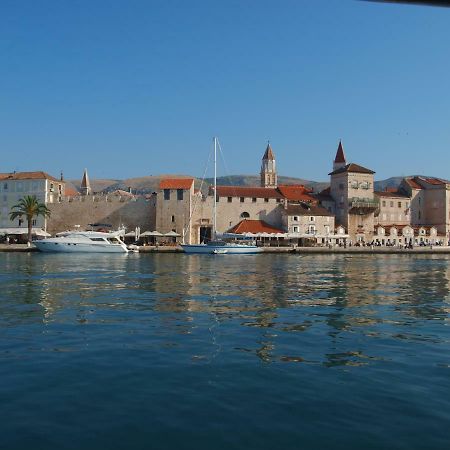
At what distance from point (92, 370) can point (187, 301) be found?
328 inches

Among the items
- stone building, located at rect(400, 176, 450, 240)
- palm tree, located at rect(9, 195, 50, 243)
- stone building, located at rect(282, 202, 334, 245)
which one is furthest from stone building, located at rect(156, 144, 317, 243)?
stone building, located at rect(400, 176, 450, 240)

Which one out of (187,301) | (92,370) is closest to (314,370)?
(92,370)

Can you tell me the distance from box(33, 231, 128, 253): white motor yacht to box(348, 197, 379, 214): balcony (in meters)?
31.9

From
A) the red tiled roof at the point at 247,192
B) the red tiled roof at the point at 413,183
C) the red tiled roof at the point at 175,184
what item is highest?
the red tiled roof at the point at 413,183

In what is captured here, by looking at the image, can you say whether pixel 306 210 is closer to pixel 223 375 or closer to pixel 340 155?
pixel 340 155

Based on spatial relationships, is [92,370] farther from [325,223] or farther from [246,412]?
[325,223]

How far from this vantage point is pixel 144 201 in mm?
69562

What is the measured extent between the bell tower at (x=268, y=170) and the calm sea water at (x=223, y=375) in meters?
77.4

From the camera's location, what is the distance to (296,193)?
7181cm

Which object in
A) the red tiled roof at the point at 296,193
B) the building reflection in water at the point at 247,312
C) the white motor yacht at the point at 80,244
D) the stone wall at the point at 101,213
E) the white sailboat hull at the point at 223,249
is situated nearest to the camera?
the building reflection in water at the point at 247,312

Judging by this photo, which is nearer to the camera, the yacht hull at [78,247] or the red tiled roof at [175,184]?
the yacht hull at [78,247]

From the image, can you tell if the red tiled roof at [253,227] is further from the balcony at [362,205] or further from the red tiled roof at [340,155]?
the red tiled roof at [340,155]

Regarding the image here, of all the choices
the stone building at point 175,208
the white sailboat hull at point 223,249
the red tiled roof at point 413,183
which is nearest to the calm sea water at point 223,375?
the white sailboat hull at point 223,249

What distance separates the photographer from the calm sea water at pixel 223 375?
5660mm
